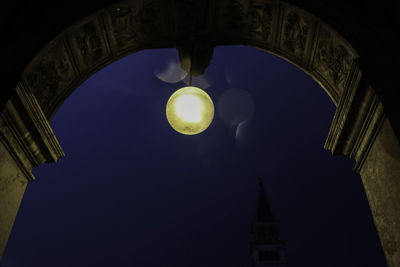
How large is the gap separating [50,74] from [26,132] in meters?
1.01

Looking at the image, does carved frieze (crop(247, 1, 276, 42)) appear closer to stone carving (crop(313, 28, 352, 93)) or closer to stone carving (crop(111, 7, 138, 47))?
stone carving (crop(313, 28, 352, 93))

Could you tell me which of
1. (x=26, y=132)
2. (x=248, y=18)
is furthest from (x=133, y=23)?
(x=26, y=132)

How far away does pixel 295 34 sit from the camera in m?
5.09

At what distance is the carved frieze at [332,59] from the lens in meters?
4.36

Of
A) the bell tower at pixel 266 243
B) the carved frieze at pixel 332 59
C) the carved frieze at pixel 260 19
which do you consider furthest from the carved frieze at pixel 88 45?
the bell tower at pixel 266 243

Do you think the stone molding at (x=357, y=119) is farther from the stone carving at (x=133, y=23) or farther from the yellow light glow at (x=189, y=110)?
the stone carving at (x=133, y=23)

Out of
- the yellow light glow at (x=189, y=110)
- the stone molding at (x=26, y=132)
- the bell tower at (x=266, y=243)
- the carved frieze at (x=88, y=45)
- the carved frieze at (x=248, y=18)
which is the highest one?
the bell tower at (x=266, y=243)

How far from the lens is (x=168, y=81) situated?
405 ft

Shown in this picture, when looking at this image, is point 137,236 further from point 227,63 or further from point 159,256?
point 227,63

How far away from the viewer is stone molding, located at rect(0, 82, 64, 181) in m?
3.91

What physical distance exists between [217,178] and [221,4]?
105640mm

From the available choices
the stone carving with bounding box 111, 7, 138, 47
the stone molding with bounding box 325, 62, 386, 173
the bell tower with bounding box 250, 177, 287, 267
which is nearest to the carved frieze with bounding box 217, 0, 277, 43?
the stone carving with bounding box 111, 7, 138, 47

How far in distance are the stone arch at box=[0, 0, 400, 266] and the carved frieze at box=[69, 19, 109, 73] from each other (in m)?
0.02

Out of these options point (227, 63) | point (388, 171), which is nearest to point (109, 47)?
point (388, 171)
